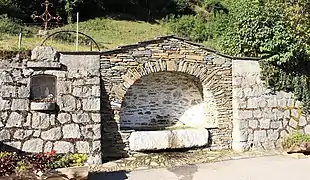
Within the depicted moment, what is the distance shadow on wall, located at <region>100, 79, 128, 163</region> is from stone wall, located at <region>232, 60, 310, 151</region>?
284cm

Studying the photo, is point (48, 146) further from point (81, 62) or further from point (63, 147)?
point (81, 62)

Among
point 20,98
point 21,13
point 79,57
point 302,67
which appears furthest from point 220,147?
point 21,13

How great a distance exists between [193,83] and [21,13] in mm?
20082

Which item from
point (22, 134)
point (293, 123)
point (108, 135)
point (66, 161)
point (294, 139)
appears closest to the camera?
point (66, 161)

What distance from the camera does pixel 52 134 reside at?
23.1ft

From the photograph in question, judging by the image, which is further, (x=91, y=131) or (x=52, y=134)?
(x=91, y=131)

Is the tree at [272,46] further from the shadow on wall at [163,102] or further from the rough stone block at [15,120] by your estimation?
the rough stone block at [15,120]

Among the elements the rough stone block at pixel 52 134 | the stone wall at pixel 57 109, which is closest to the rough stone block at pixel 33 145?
the stone wall at pixel 57 109

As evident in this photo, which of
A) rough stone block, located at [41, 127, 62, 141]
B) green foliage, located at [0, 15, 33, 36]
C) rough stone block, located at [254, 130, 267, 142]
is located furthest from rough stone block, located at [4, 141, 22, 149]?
green foliage, located at [0, 15, 33, 36]

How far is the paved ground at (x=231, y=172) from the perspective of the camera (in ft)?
21.3

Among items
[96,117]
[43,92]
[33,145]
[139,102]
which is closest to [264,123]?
[139,102]

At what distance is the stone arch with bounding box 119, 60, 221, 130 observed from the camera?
7.83m

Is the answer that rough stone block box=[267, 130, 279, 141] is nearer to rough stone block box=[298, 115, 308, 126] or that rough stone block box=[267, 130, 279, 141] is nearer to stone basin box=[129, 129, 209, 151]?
rough stone block box=[298, 115, 308, 126]

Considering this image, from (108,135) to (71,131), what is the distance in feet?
2.76
